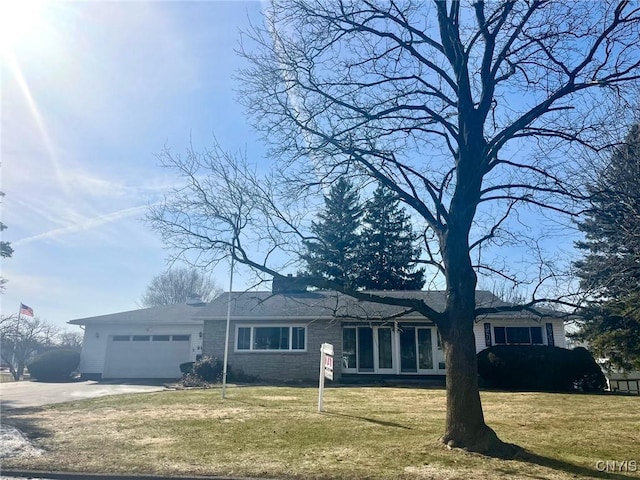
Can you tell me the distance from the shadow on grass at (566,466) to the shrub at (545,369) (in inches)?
466

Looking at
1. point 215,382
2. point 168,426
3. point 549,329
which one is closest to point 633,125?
point 168,426

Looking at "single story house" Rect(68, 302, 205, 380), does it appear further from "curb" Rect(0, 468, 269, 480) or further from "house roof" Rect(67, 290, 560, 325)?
"curb" Rect(0, 468, 269, 480)

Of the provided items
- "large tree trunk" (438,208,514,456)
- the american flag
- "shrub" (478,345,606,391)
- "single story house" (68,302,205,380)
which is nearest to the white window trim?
"single story house" (68,302,205,380)

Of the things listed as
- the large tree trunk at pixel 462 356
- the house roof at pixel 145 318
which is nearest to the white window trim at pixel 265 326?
the house roof at pixel 145 318

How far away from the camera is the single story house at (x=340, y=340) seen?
21266 millimetres

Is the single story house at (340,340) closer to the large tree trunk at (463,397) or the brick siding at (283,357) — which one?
the brick siding at (283,357)

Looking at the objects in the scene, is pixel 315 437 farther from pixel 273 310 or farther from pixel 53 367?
pixel 53 367

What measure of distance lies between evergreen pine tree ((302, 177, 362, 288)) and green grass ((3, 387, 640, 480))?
2.78m

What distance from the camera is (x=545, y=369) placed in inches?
687

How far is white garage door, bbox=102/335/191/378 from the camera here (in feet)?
80.7

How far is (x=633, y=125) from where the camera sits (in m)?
8.64

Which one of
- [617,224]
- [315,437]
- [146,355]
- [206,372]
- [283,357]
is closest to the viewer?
[315,437]

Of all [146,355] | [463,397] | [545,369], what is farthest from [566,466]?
[146,355]

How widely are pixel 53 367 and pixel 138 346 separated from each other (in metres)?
4.18
